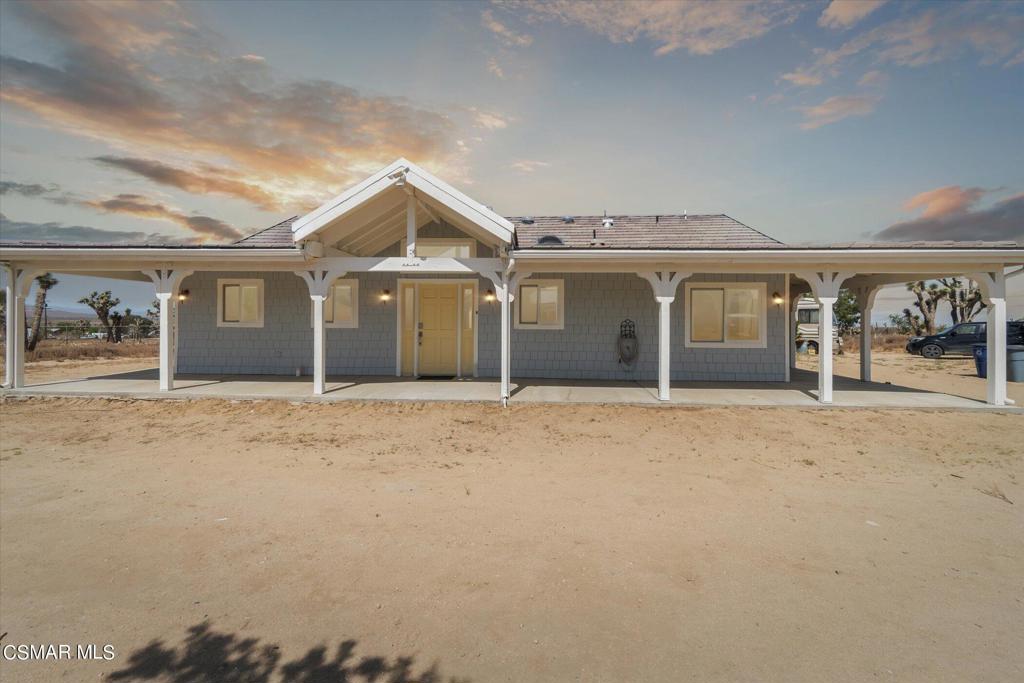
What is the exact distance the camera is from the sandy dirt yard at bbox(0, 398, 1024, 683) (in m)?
2.43

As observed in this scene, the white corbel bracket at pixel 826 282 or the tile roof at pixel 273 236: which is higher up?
the tile roof at pixel 273 236

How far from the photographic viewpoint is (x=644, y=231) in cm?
1345

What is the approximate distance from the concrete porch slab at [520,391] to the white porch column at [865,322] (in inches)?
23.9

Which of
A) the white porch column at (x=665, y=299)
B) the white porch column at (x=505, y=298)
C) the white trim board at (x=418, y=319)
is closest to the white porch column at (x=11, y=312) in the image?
the white trim board at (x=418, y=319)

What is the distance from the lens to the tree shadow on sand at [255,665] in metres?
2.26

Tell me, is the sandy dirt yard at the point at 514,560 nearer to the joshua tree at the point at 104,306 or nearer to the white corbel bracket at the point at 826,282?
the white corbel bracket at the point at 826,282

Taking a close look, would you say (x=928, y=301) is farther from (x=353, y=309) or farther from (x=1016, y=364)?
(x=353, y=309)

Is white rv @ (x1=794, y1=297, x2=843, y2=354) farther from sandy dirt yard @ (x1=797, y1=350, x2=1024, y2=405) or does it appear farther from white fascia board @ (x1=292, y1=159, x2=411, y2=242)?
white fascia board @ (x1=292, y1=159, x2=411, y2=242)

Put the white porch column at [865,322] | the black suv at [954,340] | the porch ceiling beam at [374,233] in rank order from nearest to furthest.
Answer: the porch ceiling beam at [374,233] → the white porch column at [865,322] → the black suv at [954,340]

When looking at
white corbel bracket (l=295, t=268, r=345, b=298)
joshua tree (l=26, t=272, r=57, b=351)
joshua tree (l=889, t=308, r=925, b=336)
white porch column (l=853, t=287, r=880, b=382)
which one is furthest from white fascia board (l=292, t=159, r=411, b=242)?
joshua tree (l=889, t=308, r=925, b=336)

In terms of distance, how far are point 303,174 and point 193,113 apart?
314cm

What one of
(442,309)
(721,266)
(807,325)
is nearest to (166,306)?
(442,309)

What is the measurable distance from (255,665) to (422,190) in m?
7.84

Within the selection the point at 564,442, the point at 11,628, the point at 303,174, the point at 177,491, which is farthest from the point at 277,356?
the point at 11,628
